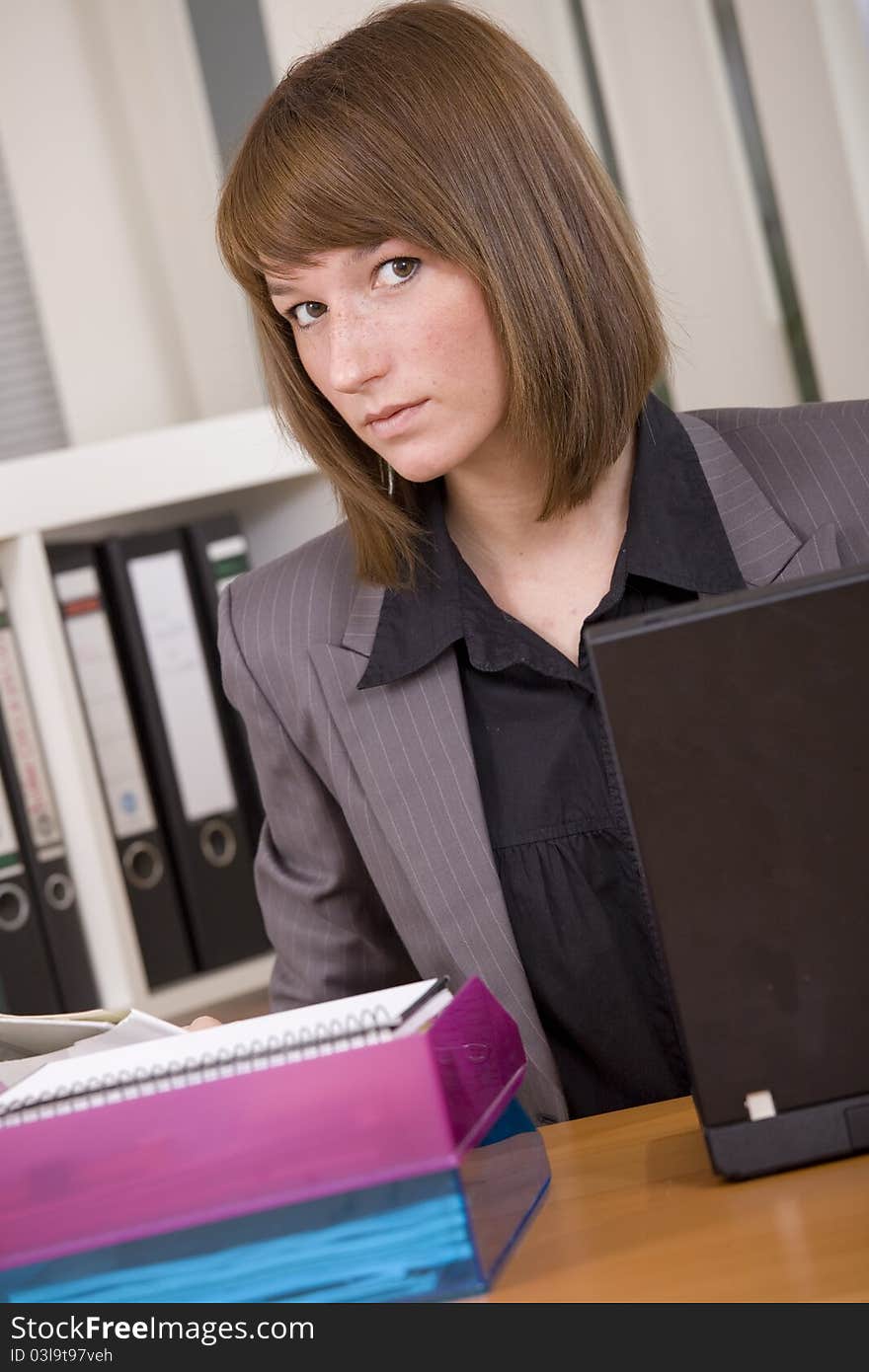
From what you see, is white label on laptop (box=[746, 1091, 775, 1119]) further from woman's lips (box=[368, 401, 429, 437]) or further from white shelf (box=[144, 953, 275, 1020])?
white shelf (box=[144, 953, 275, 1020])

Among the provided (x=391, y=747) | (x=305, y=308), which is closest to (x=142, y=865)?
(x=391, y=747)

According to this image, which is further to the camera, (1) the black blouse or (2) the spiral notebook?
(1) the black blouse

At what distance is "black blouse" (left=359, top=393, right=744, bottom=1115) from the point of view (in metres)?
1.21

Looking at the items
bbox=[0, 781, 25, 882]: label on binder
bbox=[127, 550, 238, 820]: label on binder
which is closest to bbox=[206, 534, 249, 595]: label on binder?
bbox=[127, 550, 238, 820]: label on binder

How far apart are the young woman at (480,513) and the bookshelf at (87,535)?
47 cm

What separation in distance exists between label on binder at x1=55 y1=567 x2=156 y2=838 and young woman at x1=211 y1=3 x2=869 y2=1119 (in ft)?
1.65

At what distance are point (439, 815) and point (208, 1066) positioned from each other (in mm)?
516

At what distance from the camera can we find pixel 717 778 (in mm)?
708

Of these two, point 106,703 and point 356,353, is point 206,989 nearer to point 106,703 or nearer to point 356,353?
point 106,703

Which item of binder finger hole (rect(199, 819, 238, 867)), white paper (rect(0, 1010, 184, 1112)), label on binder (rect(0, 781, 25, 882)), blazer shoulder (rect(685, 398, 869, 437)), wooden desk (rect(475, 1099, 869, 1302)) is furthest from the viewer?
binder finger hole (rect(199, 819, 238, 867))

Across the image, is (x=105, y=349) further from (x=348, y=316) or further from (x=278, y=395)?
(x=348, y=316)

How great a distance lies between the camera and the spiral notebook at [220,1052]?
697 millimetres

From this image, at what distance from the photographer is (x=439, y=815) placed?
1201 millimetres
